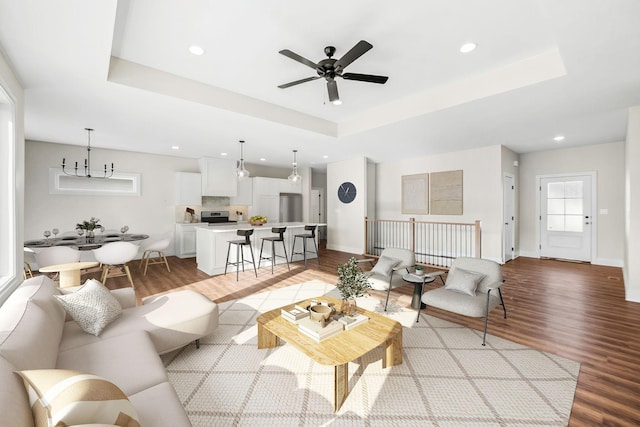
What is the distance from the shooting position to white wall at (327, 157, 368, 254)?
744cm

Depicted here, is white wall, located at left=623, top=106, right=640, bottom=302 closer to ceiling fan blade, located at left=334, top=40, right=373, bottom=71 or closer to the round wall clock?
ceiling fan blade, located at left=334, top=40, right=373, bottom=71

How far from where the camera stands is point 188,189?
7141mm

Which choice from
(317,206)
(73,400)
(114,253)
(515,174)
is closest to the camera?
(73,400)

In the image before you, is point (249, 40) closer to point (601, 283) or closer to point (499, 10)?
point (499, 10)

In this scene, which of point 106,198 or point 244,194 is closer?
point 106,198

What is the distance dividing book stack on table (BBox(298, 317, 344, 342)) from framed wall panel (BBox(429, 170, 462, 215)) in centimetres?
547

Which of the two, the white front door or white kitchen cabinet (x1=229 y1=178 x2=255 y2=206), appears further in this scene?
white kitchen cabinet (x1=229 y1=178 x2=255 y2=206)

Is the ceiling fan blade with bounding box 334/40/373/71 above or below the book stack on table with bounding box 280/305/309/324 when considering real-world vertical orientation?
above

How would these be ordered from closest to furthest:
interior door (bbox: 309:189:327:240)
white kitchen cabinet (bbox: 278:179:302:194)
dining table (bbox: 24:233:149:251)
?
1. dining table (bbox: 24:233:149:251)
2. white kitchen cabinet (bbox: 278:179:302:194)
3. interior door (bbox: 309:189:327:240)

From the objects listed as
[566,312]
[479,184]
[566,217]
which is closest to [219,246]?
[566,312]

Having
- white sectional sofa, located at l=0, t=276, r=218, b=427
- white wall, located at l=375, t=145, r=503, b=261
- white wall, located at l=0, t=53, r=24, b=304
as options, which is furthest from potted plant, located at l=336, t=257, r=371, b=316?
white wall, located at l=375, t=145, r=503, b=261

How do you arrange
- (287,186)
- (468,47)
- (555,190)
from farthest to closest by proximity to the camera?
(287,186), (555,190), (468,47)

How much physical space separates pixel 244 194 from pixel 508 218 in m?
6.80

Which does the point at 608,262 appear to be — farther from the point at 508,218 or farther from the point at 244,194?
the point at 244,194
